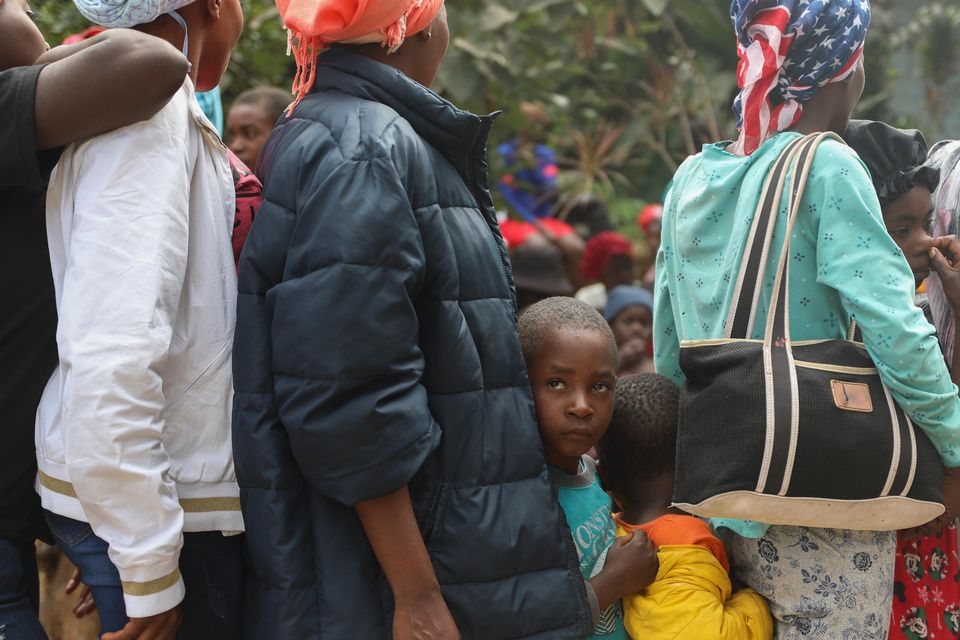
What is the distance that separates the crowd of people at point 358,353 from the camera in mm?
1723

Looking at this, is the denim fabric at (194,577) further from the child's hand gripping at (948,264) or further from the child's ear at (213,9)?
the child's hand gripping at (948,264)

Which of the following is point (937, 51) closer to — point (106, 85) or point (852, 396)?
point (852, 396)

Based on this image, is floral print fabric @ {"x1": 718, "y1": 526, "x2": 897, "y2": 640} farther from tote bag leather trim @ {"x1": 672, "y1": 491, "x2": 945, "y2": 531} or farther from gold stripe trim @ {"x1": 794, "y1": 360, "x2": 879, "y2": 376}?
gold stripe trim @ {"x1": 794, "y1": 360, "x2": 879, "y2": 376}

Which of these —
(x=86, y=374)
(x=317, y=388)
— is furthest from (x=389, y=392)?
(x=86, y=374)

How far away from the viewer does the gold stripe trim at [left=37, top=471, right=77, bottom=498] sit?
1837mm

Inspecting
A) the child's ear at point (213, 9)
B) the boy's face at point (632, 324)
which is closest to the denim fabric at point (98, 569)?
the child's ear at point (213, 9)

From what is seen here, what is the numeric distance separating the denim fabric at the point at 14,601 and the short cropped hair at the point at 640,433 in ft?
4.66

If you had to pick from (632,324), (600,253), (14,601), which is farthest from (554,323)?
(600,253)

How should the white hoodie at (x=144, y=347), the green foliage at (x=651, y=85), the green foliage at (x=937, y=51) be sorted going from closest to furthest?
the white hoodie at (x=144, y=347), the green foliage at (x=651, y=85), the green foliage at (x=937, y=51)

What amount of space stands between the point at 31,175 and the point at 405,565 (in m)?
1.01

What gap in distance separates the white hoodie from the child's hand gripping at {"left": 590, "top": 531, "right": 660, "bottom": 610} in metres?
0.83

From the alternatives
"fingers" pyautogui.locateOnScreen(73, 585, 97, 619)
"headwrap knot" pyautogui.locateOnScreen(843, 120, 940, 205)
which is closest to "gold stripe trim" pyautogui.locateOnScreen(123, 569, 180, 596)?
"fingers" pyautogui.locateOnScreen(73, 585, 97, 619)

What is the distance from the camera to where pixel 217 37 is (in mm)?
2154

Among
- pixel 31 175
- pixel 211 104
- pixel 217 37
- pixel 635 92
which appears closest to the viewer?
pixel 31 175
